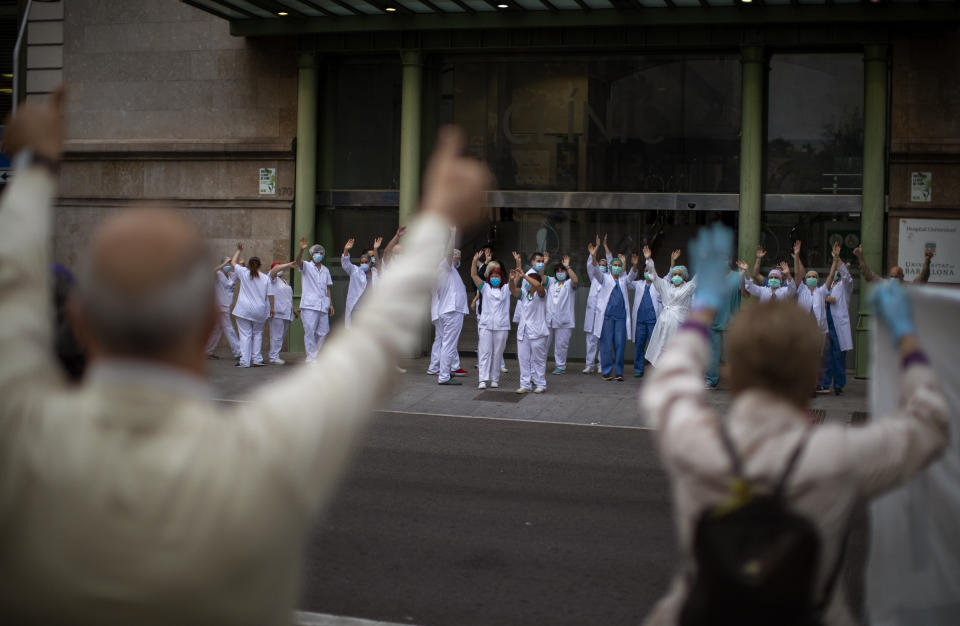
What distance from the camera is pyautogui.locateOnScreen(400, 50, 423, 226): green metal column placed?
66.1ft

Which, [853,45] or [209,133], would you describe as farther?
[209,133]

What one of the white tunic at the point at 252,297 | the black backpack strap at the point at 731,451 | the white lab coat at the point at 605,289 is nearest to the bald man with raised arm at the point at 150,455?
the black backpack strap at the point at 731,451

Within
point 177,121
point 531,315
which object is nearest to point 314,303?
point 531,315

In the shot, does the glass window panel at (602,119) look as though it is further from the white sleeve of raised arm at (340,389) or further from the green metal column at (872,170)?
the white sleeve of raised arm at (340,389)

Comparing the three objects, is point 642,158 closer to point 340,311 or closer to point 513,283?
point 513,283

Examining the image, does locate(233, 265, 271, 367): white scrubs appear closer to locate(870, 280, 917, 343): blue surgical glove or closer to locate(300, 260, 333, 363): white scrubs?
locate(300, 260, 333, 363): white scrubs

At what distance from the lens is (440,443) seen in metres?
11.2

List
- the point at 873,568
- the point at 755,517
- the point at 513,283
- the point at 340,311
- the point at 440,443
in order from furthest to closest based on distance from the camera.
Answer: the point at 340,311 < the point at 513,283 < the point at 440,443 < the point at 873,568 < the point at 755,517

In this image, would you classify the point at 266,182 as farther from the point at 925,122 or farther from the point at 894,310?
the point at 894,310

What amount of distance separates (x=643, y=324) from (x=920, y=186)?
17.2 feet

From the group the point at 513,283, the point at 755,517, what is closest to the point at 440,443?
the point at 513,283

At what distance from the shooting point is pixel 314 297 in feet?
61.6

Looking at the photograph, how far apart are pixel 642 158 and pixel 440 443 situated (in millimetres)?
10361

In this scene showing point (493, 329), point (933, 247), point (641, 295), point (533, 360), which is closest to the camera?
point (533, 360)
